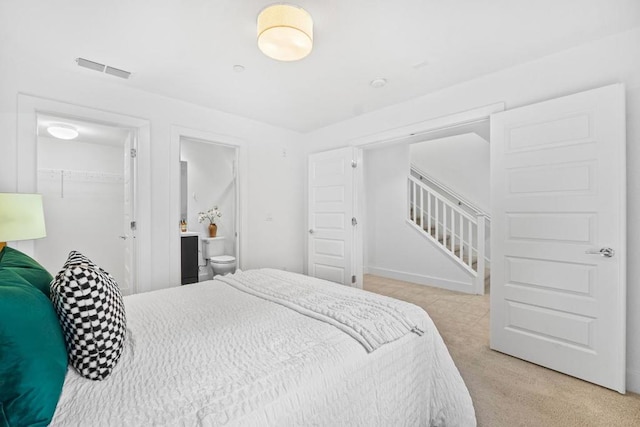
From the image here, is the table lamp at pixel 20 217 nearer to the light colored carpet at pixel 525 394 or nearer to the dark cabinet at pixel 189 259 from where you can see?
the dark cabinet at pixel 189 259

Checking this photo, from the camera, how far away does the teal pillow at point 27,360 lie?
0.69m

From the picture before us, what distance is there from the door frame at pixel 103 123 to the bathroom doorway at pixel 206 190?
1881 mm

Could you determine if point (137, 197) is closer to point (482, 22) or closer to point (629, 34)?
point (482, 22)

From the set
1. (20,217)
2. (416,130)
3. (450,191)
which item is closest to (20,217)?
(20,217)

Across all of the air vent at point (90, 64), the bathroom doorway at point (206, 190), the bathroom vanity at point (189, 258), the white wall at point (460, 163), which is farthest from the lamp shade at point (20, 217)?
the white wall at point (460, 163)

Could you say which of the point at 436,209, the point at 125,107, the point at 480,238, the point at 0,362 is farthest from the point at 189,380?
the point at 436,209

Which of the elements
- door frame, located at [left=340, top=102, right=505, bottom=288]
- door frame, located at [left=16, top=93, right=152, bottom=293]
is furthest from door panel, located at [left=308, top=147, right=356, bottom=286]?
door frame, located at [left=16, top=93, right=152, bottom=293]

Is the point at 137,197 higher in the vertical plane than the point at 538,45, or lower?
lower

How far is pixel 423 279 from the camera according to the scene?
15.9 feet

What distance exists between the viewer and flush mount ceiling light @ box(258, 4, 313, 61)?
1668 mm

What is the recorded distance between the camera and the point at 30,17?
1836mm

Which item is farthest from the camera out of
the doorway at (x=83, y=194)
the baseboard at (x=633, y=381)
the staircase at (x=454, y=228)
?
the staircase at (x=454, y=228)

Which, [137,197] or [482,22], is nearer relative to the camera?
[482,22]

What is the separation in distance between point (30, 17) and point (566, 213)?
389 cm
